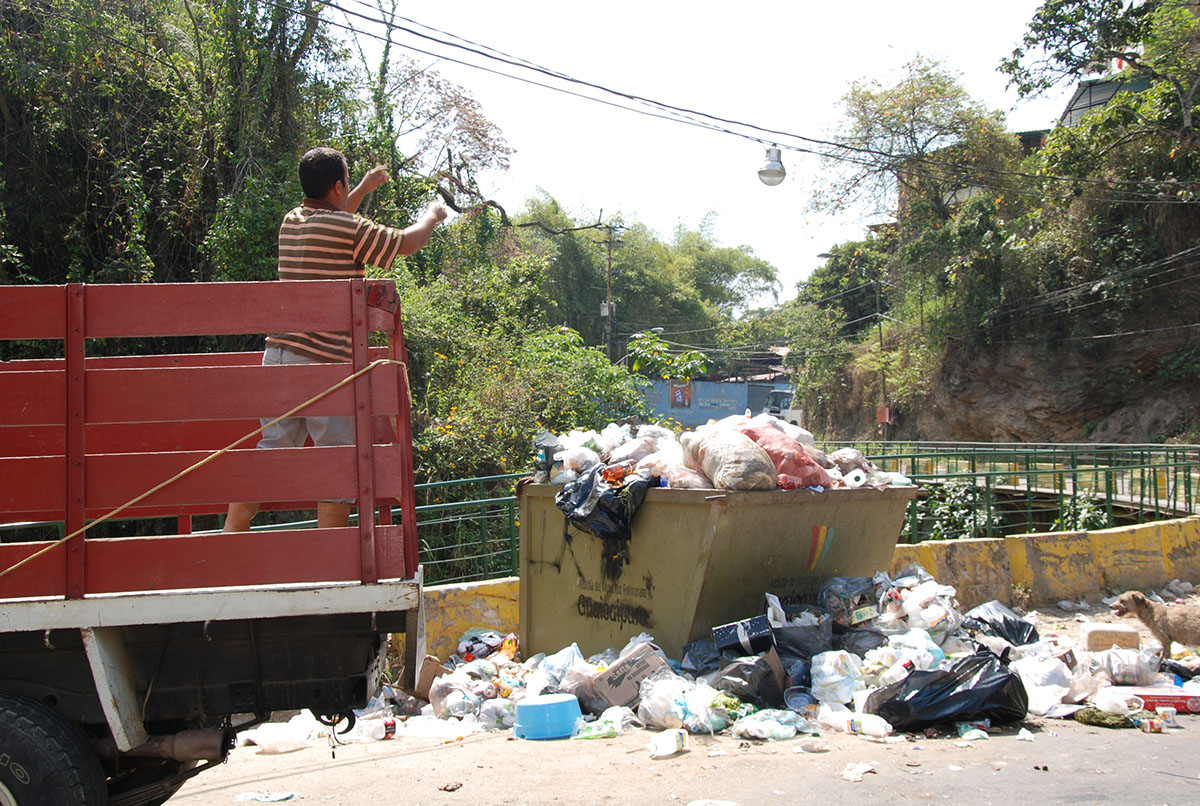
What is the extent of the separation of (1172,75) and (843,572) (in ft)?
81.0

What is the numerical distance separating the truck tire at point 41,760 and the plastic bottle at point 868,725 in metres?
3.75

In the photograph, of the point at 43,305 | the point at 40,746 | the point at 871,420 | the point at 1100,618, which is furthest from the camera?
the point at 871,420

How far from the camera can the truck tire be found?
2617 millimetres

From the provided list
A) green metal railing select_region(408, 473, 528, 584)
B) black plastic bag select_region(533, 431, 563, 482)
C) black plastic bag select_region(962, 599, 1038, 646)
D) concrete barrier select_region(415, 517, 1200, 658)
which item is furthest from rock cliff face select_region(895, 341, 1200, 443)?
black plastic bag select_region(533, 431, 563, 482)

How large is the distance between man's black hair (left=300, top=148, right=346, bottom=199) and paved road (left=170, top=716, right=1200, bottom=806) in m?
2.67

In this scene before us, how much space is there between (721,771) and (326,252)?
9.94ft

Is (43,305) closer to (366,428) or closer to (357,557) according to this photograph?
(366,428)

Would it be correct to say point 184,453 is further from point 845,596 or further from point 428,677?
point 845,596

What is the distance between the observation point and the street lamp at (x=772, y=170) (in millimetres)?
14273

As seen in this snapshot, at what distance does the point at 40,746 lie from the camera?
265cm

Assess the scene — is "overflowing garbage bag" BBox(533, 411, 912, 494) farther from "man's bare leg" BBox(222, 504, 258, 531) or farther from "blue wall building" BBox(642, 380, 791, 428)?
"blue wall building" BBox(642, 380, 791, 428)

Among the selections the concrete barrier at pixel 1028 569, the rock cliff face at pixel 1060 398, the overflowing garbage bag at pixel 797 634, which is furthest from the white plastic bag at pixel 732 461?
the rock cliff face at pixel 1060 398

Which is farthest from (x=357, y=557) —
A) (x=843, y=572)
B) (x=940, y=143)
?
(x=940, y=143)

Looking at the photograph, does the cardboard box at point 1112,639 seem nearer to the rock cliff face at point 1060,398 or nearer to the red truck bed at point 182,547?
the red truck bed at point 182,547
